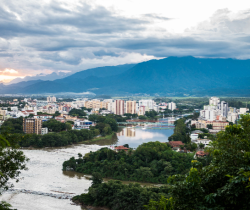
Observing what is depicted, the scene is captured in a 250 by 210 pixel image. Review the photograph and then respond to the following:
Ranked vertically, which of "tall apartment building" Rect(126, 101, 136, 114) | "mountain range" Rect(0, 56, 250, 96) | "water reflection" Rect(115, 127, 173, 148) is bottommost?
"water reflection" Rect(115, 127, 173, 148)

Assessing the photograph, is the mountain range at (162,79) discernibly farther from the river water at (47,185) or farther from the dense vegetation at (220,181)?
the dense vegetation at (220,181)

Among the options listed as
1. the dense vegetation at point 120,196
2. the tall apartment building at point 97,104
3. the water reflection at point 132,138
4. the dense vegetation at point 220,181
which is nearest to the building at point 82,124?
the water reflection at point 132,138

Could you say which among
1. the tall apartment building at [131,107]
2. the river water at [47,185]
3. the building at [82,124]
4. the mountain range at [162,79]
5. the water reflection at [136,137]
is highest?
the mountain range at [162,79]

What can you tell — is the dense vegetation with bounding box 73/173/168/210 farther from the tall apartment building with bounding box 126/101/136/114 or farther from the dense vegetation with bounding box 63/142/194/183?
the tall apartment building with bounding box 126/101/136/114

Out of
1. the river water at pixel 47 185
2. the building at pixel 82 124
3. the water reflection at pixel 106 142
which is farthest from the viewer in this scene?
the building at pixel 82 124

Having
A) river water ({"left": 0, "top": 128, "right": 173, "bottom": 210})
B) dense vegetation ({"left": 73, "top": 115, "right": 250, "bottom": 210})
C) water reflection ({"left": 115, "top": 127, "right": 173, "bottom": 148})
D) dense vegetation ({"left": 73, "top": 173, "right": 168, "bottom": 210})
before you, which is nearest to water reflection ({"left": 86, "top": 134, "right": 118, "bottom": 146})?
water reflection ({"left": 115, "top": 127, "right": 173, "bottom": 148})

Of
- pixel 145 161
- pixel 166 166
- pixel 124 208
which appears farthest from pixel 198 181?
pixel 145 161
